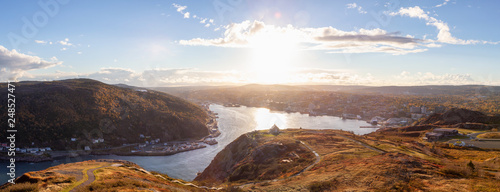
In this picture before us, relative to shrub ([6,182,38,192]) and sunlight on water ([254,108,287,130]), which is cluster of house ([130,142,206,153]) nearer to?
sunlight on water ([254,108,287,130])

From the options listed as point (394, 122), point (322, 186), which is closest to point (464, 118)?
point (394, 122)

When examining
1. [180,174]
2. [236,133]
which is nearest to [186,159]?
[180,174]

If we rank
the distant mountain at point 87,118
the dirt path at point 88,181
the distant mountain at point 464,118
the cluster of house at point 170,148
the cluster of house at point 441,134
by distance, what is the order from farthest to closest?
the cluster of house at point 170,148
the distant mountain at point 87,118
the distant mountain at point 464,118
the cluster of house at point 441,134
the dirt path at point 88,181

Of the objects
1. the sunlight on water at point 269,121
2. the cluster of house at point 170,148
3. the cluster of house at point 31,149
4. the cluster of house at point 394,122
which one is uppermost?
the cluster of house at point 394,122

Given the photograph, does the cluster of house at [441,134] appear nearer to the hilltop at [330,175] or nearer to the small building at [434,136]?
the small building at [434,136]

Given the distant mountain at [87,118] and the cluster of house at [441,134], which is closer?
the cluster of house at [441,134]

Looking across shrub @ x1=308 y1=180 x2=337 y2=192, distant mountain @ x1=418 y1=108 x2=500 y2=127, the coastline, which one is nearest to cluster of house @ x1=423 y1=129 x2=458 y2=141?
distant mountain @ x1=418 y1=108 x2=500 y2=127

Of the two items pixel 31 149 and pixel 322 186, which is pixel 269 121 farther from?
pixel 322 186

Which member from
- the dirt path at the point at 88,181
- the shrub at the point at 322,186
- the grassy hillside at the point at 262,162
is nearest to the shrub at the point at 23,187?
the dirt path at the point at 88,181

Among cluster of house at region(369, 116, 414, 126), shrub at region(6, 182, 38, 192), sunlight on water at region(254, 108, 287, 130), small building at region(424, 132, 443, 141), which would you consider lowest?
sunlight on water at region(254, 108, 287, 130)
